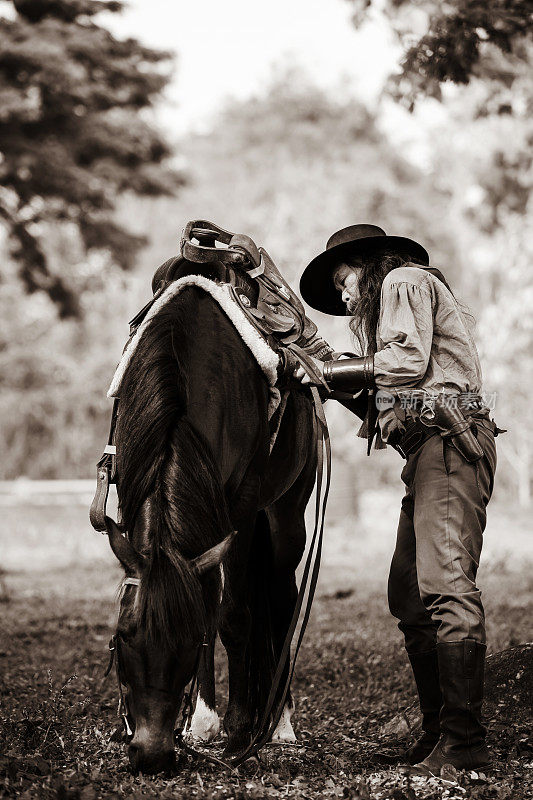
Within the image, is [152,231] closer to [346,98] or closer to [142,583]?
[346,98]

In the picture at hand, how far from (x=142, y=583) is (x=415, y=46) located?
4.57m

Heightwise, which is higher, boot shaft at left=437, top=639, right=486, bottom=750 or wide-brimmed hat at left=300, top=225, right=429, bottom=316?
wide-brimmed hat at left=300, top=225, right=429, bottom=316

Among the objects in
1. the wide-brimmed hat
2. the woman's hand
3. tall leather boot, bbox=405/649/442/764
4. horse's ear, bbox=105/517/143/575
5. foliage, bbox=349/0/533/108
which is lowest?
tall leather boot, bbox=405/649/442/764

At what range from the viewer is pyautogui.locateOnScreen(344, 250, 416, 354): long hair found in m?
3.79

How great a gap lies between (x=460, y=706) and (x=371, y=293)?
1.75 metres

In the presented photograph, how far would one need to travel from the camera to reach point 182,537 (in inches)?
110

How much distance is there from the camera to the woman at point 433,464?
3207 mm

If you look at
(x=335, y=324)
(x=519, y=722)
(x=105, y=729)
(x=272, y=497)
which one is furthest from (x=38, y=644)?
(x=335, y=324)

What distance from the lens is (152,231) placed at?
2023 cm

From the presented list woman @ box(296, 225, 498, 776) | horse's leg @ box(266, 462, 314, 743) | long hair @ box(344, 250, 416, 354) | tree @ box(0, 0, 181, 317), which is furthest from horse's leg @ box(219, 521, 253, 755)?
tree @ box(0, 0, 181, 317)

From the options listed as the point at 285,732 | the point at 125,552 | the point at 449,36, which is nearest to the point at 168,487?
the point at 125,552

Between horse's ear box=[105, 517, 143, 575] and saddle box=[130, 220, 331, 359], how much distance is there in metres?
1.25

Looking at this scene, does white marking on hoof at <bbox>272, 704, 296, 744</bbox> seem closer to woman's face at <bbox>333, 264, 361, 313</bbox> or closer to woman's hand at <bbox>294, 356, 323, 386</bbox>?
woman's hand at <bbox>294, 356, 323, 386</bbox>

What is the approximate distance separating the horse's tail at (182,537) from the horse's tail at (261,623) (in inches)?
43.1
